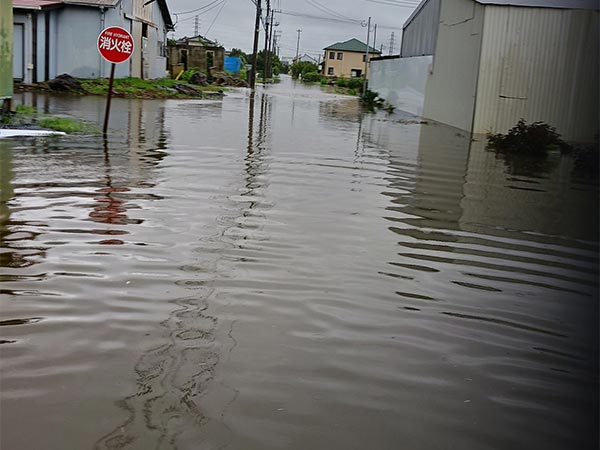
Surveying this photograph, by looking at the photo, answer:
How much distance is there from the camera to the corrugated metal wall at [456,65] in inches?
854

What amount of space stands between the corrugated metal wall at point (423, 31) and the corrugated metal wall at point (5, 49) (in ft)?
54.2

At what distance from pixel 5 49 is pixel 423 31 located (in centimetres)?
2079

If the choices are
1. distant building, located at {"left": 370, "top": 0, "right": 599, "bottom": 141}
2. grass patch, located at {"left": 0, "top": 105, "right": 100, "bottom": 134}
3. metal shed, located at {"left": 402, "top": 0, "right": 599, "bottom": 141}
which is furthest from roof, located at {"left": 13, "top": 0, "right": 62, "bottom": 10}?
metal shed, located at {"left": 402, "top": 0, "right": 599, "bottom": 141}

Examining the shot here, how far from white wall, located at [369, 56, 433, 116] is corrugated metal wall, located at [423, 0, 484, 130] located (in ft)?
5.59

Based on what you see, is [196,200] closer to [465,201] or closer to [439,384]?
[465,201]

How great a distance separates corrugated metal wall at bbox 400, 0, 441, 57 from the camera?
2939cm

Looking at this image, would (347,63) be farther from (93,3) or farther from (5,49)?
(5,49)

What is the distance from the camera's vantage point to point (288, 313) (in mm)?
5250

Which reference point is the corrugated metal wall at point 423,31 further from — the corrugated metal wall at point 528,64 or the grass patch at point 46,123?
the grass patch at point 46,123

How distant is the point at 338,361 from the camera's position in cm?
446

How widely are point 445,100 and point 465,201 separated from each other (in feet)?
53.0

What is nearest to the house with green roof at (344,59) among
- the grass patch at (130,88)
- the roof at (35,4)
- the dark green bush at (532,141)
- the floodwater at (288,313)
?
the grass patch at (130,88)

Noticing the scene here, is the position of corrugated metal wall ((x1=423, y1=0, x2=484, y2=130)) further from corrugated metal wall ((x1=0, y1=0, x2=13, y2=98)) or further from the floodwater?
corrugated metal wall ((x1=0, y1=0, x2=13, y2=98))

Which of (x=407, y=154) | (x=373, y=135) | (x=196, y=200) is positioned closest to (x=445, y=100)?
(x=373, y=135)
